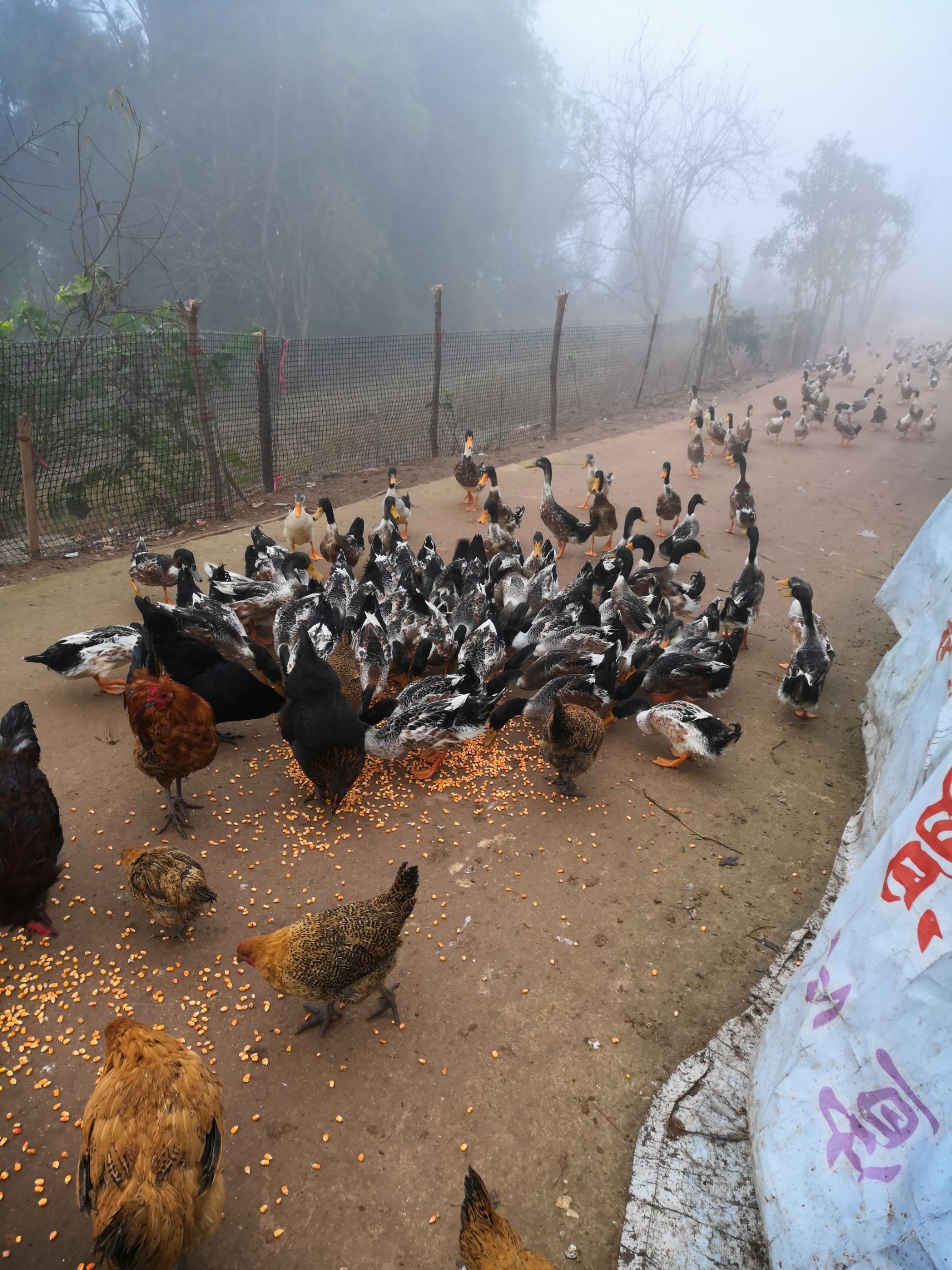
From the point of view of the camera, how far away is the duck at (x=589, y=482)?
33.5 ft

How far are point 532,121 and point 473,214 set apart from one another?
8.00 m

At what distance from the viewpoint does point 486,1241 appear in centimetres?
228

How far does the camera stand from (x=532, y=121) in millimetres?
36344

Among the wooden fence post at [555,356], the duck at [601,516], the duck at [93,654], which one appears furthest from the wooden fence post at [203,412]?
the wooden fence post at [555,356]

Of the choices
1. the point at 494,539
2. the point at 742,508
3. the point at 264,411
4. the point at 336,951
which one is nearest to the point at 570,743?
the point at 336,951

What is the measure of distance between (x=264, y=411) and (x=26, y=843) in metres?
8.33

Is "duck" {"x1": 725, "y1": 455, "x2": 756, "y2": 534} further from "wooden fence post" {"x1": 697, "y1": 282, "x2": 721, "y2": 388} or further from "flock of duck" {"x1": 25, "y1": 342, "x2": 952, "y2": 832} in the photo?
"wooden fence post" {"x1": 697, "y1": 282, "x2": 721, "y2": 388}

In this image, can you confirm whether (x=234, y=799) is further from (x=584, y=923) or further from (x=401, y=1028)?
(x=584, y=923)

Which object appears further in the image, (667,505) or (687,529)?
(667,505)

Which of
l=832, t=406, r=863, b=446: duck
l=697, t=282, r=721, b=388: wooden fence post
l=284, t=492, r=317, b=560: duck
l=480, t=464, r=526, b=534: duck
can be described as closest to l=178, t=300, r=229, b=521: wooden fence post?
l=284, t=492, r=317, b=560: duck

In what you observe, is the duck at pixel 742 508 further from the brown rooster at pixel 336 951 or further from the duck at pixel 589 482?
the brown rooster at pixel 336 951

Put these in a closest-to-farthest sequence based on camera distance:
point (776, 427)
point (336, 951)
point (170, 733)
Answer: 1. point (336, 951)
2. point (170, 733)
3. point (776, 427)

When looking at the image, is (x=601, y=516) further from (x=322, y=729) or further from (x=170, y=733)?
(x=170, y=733)

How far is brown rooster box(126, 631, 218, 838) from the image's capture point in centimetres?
429
